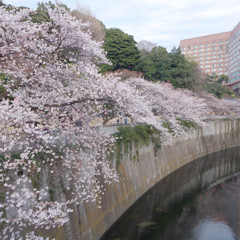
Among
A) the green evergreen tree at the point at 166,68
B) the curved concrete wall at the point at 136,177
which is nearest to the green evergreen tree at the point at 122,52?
the green evergreen tree at the point at 166,68

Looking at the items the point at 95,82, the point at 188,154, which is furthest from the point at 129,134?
the point at 188,154

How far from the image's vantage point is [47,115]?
27.7 ft

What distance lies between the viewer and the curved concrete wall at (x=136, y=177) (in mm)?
10570

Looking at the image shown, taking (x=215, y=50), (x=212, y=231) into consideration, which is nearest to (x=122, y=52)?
(x=212, y=231)

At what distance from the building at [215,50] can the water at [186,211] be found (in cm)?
7280

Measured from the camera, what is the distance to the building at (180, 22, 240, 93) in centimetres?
8781

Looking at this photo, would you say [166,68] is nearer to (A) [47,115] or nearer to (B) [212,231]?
(B) [212,231]

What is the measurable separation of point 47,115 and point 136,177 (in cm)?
1007

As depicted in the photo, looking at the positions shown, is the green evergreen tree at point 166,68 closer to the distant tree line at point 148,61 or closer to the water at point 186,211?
the distant tree line at point 148,61

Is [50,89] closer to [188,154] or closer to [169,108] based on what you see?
[169,108]

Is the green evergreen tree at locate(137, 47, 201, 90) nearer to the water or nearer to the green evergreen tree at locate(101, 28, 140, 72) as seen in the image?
the green evergreen tree at locate(101, 28, 140, 72)

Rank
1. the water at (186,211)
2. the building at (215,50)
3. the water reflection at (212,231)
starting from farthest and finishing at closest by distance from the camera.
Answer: the building at (215,50), the water at (186,211), the water reflection at (212,231)

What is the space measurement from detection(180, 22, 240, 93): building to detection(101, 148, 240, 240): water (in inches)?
2866

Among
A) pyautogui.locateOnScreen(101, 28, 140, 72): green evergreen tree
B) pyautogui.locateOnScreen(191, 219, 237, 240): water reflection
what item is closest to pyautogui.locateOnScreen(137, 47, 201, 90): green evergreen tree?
pyautogui.locateOnScreen(101, 28, 140, 72): green evergreen tree
